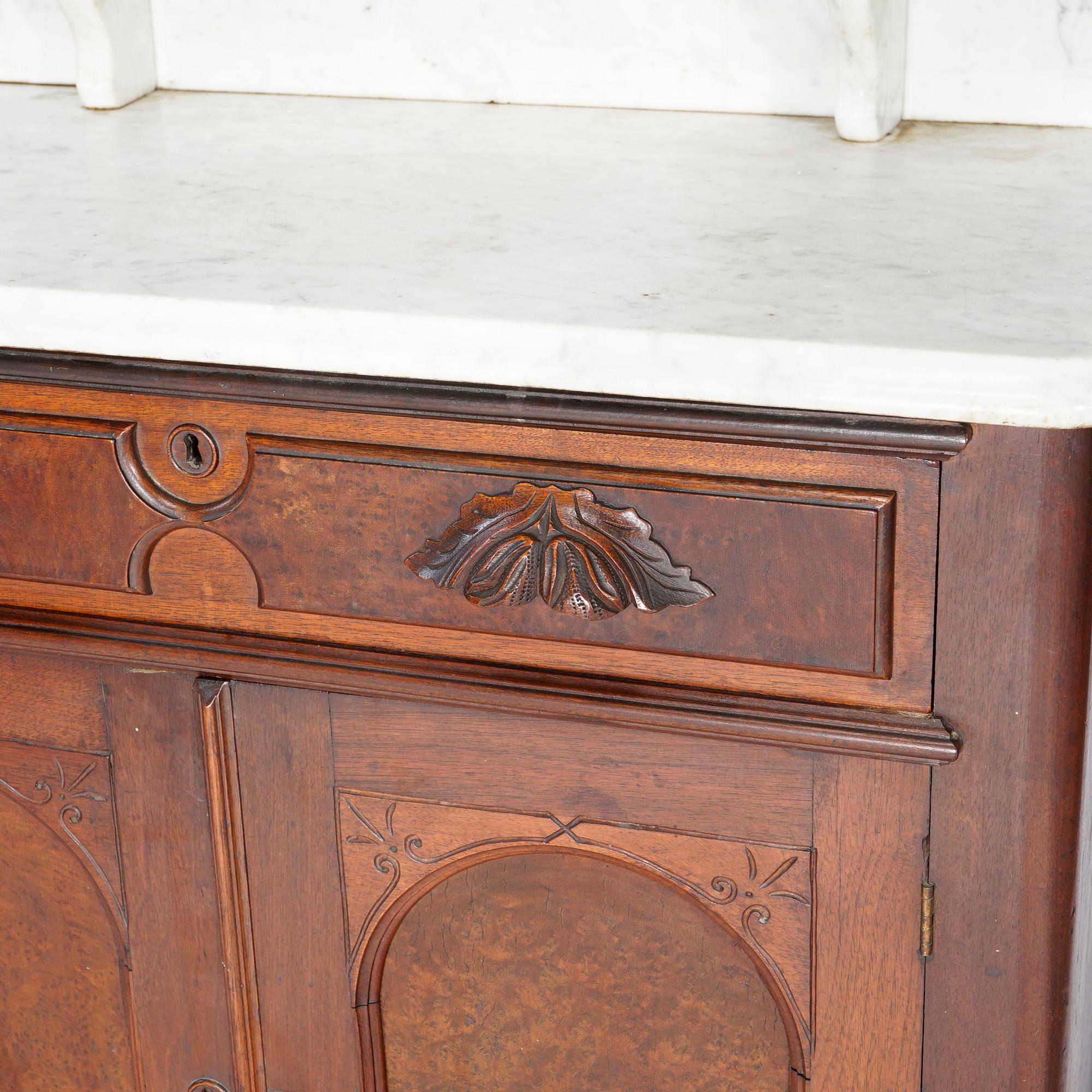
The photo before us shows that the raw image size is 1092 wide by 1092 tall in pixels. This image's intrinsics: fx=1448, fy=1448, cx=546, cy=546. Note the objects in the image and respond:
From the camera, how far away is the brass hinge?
2.49ft

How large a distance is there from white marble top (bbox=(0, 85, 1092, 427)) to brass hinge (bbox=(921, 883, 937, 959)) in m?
0.26

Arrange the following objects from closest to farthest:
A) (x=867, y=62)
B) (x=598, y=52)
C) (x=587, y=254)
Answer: (x=587, y=254)
(x=867, y=62)
(x=598, y=52)

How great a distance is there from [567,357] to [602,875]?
1.02 ft

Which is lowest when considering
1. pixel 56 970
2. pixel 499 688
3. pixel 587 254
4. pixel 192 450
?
pixel 56 970

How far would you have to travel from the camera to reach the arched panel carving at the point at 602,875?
2.61 feet

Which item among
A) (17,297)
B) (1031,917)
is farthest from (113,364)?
(1031,917)

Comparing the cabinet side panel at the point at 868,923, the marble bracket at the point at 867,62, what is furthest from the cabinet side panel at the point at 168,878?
the marble bracket at the point at 867,62

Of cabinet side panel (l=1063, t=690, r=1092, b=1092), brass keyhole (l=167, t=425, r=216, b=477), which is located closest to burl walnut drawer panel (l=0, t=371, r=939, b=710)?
brass keyhole (l=167, t=425, r=216, b=477)

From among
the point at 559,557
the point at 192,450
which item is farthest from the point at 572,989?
the point at 192,450

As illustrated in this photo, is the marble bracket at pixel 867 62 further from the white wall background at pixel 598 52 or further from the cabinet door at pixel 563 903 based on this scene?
the cabinet door at pixel 563 903

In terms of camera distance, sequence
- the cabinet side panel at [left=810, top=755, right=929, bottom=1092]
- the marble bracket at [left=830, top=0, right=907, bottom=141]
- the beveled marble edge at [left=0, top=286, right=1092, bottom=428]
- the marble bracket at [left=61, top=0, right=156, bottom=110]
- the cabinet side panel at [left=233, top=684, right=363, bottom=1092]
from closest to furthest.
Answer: the beveled marble edge at [left=0, top=286, right=1092, bottom=428]
the cabinet side panel at [left=810, top=755, right=929, bottom=1092]
the cabinet side panel at [left=233, top=684, right=363, bottom=1092]
the marble bracket at [left=830, top=0, right=907, bottom=141]
the marble bracket at [left=61, top=0, right=156, bottom=110]

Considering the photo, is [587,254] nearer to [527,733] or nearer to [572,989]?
[527,733]

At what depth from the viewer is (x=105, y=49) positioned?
3.80ft

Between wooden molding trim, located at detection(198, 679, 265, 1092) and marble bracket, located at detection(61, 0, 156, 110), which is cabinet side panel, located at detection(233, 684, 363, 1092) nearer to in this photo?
wooden molding trim, located at detection(198, 679, 265, 1092)
